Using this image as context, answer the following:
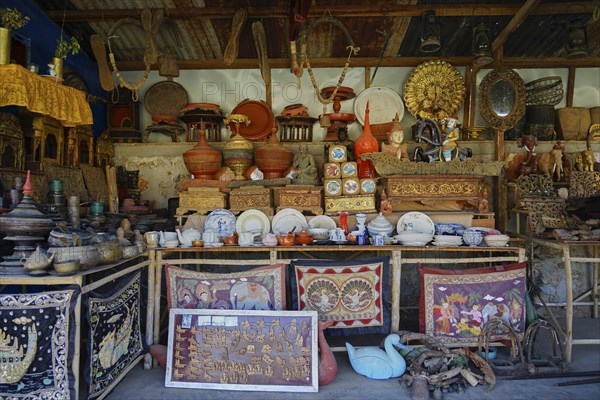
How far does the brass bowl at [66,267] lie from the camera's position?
8.73ft

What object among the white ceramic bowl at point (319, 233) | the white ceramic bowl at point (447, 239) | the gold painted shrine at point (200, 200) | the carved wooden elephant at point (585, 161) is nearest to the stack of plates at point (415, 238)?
the white ceramic bowl at point (447, 239)

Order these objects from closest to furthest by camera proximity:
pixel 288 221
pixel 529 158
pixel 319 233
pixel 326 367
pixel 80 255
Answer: pixel 80 255
pixel 326 367
pixel 319 233
pixel 288 221
pixel 529 158

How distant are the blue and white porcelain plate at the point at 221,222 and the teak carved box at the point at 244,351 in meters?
1.07

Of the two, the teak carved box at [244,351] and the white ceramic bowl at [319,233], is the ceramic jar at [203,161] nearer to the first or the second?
the white ceramic bowl at [319,233]

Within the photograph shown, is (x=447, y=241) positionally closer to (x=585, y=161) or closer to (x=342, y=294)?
(x=342, y=294)

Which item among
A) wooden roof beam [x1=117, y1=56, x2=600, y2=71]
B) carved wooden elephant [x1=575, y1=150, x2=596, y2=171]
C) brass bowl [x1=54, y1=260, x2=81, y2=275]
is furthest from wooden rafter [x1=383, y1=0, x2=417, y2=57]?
brass bowl [x1=54, y1=260, x2=81, y2=275]

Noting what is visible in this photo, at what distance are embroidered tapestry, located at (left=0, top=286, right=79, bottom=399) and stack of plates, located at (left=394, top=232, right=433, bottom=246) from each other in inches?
105

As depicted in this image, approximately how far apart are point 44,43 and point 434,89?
15.8ft

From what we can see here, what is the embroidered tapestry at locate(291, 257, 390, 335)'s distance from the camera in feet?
12.2

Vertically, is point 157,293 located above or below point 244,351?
above

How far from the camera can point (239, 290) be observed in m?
3.62

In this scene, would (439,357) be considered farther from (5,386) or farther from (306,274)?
(5,386)

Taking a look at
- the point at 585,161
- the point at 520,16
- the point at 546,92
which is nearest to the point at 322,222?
the point at 520,16

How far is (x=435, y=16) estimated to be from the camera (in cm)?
475
